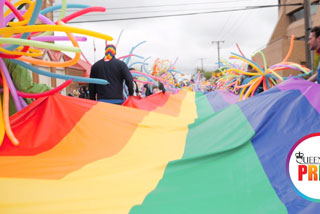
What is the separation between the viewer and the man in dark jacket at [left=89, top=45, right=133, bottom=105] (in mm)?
3477

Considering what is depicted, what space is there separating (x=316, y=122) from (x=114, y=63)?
2.57 m

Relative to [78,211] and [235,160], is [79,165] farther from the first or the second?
[235,160]

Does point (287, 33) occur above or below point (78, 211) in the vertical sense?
above

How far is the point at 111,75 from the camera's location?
11.5 ft

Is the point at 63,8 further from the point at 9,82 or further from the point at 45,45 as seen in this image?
the point at 9,82

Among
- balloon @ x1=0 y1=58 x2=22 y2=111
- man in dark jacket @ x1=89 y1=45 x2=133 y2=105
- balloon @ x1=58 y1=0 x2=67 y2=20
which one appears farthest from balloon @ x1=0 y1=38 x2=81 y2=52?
man in dark jacket @ x1=89 y1=45 x2=133 y2=105

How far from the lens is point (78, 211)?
3.56ft

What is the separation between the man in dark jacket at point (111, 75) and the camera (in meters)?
3.48

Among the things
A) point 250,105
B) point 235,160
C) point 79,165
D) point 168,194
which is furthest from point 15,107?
point 250,105
